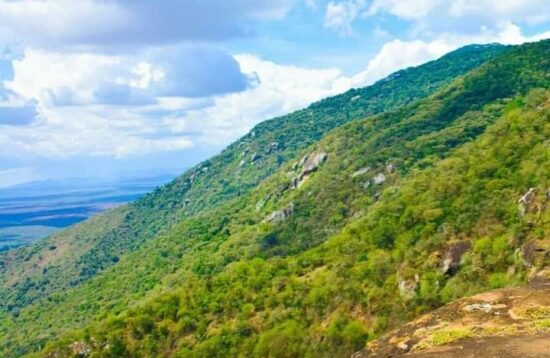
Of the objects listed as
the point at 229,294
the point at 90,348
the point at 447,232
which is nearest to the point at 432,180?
the point at 447,232

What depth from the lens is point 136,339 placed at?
12544 centimetres

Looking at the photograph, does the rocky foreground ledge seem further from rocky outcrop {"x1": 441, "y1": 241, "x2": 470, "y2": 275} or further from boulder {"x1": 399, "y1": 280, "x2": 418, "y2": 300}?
boulder {"x1": 399, "y1": 280, "x2": 418, "y2": 300}

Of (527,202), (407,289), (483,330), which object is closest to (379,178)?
(407,289)

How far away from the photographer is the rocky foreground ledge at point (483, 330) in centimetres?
2361

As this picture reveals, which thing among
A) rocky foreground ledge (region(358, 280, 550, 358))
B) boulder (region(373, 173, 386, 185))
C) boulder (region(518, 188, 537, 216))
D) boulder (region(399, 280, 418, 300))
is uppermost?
boulder (region(373, 173, 386, 185))

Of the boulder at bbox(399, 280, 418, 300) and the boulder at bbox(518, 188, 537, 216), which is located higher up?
the boulder at bbox(518, 188, 537, 216)

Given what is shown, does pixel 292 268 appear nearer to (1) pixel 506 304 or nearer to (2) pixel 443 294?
(2) pixel 443 294

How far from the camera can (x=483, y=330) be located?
25891 millimetres

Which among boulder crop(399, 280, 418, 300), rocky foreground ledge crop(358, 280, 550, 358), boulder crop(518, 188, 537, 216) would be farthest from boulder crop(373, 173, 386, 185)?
rocky foreground ledge crop(358, 280, 550, 358)

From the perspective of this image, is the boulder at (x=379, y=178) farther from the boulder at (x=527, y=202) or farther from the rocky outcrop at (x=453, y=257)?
the boulder at (x=527, y=202)

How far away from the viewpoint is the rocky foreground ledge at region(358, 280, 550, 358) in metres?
23.6

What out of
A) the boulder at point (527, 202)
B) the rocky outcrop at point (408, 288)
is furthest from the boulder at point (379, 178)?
the boulder at point (527, 202)

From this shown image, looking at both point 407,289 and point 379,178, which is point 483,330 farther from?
point 379,178

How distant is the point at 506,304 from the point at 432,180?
9943 cm
